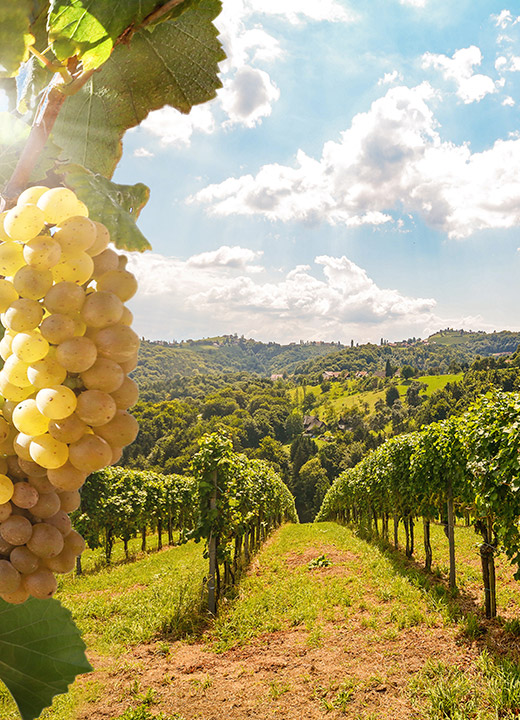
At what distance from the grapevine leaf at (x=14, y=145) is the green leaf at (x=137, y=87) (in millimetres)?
142

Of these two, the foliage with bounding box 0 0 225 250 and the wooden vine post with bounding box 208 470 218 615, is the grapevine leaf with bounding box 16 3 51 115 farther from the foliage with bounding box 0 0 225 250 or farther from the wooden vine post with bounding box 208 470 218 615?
the wooden vine post with bounding box 208 470 218 615

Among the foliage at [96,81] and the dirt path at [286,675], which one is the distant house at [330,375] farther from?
the foliage at [96,81]

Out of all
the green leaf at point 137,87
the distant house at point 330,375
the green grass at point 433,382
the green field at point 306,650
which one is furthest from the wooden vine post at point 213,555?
the distant house at point 330,375

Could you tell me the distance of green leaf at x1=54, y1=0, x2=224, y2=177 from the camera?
2.85 ft

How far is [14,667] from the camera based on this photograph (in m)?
0.73

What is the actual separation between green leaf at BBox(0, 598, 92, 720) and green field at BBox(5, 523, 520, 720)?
20.6ft

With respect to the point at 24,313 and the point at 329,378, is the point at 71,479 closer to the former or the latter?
the point at 24,313

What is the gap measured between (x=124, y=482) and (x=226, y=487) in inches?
471

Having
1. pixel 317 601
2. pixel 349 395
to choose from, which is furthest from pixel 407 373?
pixel 317 601

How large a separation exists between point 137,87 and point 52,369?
0.72 meters

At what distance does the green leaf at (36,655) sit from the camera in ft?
2.34

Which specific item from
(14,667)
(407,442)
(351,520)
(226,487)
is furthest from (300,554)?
(14,667)

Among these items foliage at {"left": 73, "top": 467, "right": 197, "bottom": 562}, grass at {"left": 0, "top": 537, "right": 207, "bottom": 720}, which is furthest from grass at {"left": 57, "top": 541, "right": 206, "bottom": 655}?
foliage at {"left": 73, "top": 467, "right": 197, "bottom": 562}

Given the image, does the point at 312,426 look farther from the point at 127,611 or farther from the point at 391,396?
the point at 127,611
